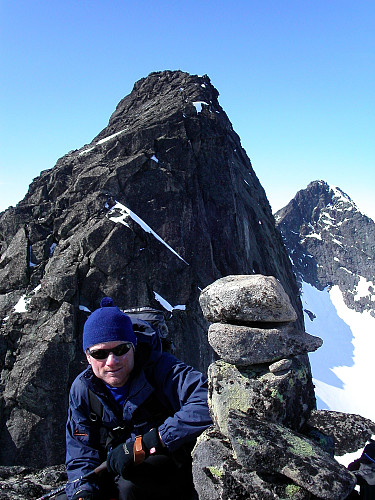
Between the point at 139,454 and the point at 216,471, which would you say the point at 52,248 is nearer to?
the point at 139,454

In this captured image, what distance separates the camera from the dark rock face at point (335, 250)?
177500 mm

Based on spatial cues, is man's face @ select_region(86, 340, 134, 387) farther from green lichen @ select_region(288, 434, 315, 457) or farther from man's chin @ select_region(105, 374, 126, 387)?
green lichen @ select_region(288, 434, 315, 457)

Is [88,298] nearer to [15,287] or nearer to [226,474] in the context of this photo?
[15,287]

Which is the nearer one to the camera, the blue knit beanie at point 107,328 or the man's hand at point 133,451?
the man's hand at point 133,451

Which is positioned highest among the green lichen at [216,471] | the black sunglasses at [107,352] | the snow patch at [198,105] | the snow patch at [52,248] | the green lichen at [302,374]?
the snow patch at [198,105]

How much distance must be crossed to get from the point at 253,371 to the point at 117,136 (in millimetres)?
43699

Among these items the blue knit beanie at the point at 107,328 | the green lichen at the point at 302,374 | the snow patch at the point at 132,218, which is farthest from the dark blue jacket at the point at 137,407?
the snow patch at the point at 132,218

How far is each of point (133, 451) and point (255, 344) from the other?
2.15 m

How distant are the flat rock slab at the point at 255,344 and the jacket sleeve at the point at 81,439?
203 cm

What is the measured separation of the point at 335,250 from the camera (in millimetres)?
185125

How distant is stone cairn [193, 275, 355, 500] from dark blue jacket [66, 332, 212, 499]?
37 centimetres

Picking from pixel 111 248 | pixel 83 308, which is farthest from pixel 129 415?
pixel 111 248

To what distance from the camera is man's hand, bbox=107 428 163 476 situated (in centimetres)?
449

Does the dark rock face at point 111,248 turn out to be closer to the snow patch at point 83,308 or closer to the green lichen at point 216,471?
the snow patch at point 83,308
